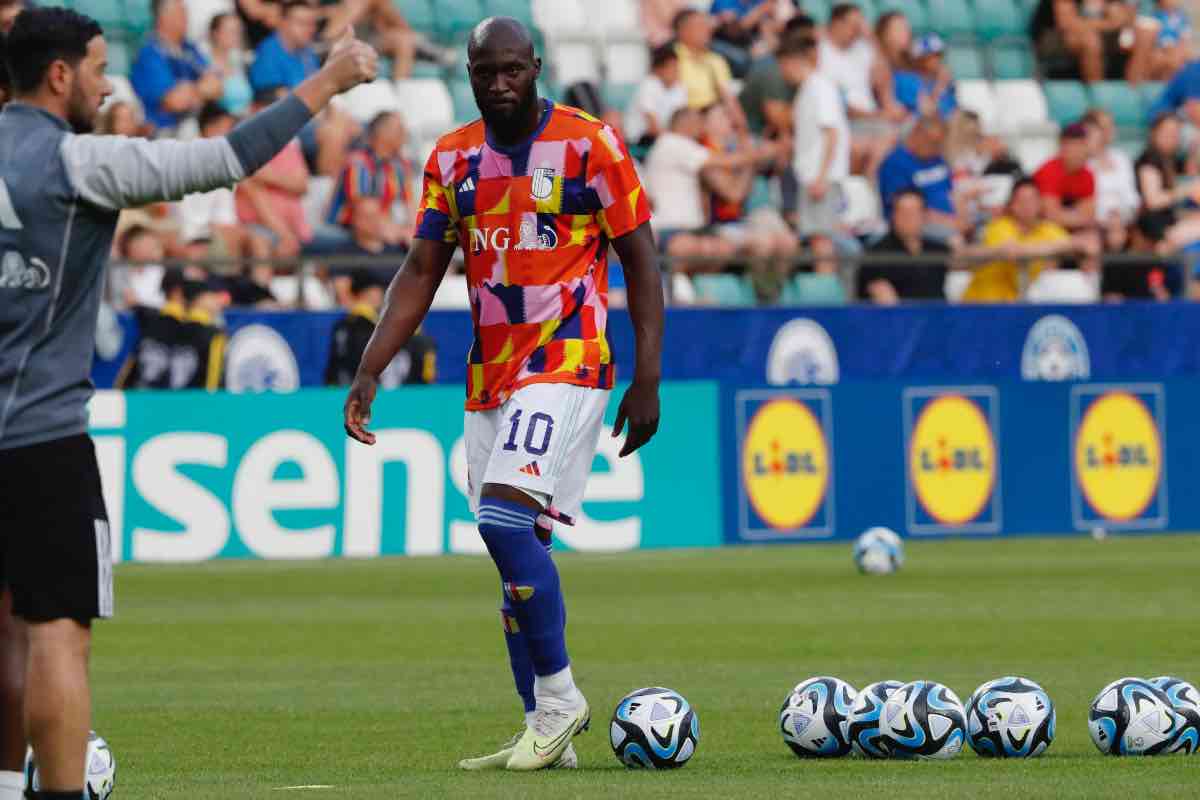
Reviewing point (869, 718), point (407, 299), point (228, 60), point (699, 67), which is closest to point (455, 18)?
point (699, 67)

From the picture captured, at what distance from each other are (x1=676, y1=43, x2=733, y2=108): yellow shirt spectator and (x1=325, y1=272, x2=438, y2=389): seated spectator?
4786 mm

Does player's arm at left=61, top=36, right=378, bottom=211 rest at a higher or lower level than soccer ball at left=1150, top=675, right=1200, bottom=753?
higher

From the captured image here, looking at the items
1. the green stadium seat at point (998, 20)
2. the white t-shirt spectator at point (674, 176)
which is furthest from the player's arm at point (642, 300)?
the green stadium seat at point (998, 20)

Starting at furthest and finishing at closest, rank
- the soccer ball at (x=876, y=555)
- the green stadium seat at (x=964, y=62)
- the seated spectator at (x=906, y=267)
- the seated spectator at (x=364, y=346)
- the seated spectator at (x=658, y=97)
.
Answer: the green stadium seat at (x=964, y=62)
the seated spectator at (x=658, y=97)
the seated spectator at (x=906, y=267)
the seated spectator at (x=364, y=346)
the soccer ball at (x=876, y=555)

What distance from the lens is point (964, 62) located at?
28.3 metres

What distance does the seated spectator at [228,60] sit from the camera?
73.1 feet

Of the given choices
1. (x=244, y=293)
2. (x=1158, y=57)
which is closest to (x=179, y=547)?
(x=244, y=293)

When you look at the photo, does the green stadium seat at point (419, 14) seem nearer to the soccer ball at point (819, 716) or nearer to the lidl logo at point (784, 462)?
the lidl logo at point (784, 462)

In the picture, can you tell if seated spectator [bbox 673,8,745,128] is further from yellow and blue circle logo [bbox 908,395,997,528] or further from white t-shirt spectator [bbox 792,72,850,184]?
yellow and blue circle logo [bbox 908,395,997,528]

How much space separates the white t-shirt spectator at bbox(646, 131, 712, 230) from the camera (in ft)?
74.4

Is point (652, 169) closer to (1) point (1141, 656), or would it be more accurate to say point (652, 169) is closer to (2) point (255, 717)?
(1) point (1141, 656)

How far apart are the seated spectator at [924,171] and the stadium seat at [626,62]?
2.84 m

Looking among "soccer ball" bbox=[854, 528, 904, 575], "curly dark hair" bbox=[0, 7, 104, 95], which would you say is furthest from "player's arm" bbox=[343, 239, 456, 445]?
"soccer ball" bbox=[854, 528, 904, 575]

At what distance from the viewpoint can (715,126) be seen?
76.5 ft
